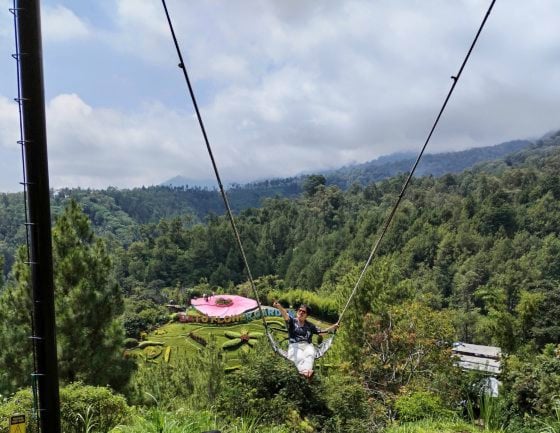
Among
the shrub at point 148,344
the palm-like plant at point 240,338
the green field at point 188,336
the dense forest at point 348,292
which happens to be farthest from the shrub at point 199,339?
the dense forest at point 348,292

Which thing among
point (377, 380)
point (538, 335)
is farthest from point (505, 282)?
point (377, 380)

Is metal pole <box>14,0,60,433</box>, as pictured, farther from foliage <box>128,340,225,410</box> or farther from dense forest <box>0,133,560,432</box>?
foliage <box>128,340,225,410</box>

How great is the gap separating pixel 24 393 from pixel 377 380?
8.63m

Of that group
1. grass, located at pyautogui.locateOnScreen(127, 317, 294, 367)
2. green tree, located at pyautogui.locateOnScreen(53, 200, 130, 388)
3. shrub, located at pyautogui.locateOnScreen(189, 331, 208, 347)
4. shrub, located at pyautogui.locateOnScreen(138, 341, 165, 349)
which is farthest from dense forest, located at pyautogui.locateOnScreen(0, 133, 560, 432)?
shrub, located at pyautogui.locateOnScreen(189, 331, 208, 347)

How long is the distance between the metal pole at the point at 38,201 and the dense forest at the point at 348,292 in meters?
2.15

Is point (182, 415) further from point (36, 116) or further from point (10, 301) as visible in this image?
point (10, 301)

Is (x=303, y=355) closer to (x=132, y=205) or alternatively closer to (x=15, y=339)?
(x=15, y=339)

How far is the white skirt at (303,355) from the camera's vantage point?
17.0ft

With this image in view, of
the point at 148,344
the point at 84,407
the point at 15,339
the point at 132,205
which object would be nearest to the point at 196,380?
the point at 15,339

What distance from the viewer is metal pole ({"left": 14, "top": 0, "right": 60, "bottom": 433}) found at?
2.30 m

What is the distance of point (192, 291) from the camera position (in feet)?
175

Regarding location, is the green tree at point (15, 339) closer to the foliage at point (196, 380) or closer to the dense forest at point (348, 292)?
the dense forest at point (348, 292)

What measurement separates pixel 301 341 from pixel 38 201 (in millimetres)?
3541

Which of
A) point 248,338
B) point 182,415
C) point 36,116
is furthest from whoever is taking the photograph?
point 248,338
